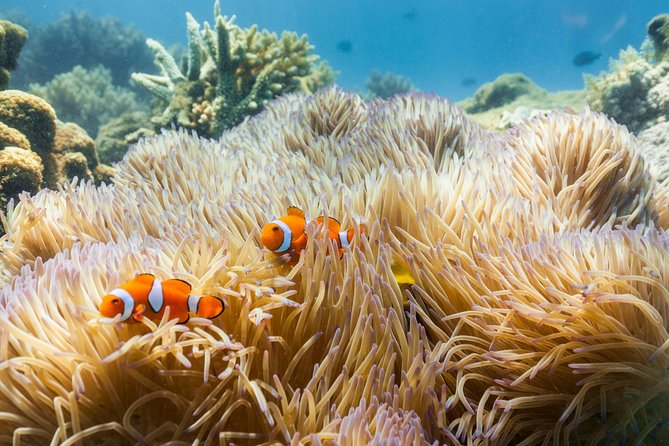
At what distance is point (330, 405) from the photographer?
107 cm

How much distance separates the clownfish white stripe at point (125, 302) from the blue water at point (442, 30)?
6706 centimetres

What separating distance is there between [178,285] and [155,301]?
0.20 feet

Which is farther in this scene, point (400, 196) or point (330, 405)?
point (400, 196)

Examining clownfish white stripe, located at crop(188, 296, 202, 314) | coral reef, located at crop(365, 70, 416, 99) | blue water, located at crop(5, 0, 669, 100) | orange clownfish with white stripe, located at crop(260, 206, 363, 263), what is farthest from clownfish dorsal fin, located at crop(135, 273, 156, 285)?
blue water, located at crop(5, 0, 669, 100)

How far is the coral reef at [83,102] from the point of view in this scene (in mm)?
9312

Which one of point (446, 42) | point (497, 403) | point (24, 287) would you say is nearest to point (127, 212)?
point (24, 287)

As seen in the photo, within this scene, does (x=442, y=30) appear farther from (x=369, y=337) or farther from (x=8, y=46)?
(x=369, y=337)

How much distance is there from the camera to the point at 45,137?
3549mm

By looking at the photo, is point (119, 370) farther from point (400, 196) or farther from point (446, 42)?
point (446, 42)

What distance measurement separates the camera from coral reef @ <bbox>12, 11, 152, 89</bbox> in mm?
13273

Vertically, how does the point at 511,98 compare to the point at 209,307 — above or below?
above

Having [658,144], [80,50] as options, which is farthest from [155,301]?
[80,50]

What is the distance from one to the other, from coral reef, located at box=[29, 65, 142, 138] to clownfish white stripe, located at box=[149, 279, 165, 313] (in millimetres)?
9354

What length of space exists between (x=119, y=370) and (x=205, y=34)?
466 cm
